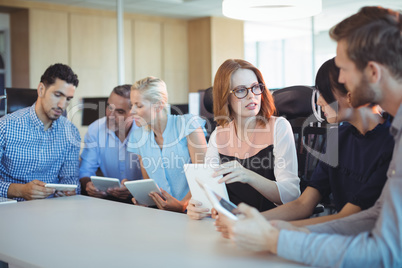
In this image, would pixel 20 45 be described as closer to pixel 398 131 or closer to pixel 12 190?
pixel 12 190

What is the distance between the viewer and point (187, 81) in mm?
9648

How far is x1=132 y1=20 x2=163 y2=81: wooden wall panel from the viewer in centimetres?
884

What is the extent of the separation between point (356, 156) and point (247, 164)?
0.72 metres

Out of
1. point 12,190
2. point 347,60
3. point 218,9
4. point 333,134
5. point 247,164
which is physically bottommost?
point 12,190

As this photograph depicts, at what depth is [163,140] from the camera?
9.62 ft

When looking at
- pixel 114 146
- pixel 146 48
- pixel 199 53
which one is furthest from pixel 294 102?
pixel 199 53

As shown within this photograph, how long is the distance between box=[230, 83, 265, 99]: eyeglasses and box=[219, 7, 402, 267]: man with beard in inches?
39.6

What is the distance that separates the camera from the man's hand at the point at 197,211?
1828 millimetres

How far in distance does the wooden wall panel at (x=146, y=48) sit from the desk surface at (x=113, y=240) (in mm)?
6956

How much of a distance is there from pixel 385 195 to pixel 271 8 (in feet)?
5.24

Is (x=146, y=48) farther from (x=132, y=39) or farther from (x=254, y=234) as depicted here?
(x=254, y=234)

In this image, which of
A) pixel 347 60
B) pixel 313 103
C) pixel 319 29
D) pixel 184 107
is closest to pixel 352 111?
pixel 347 60

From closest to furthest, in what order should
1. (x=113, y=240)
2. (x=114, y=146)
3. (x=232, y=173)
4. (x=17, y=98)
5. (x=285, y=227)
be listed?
(x=285, y=227)
(x=113, y=240)
(x=232, y=173)
(x=114, y=146)
(x=17, y=98)

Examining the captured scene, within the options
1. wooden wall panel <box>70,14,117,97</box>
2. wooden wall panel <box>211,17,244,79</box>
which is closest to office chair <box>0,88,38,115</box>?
wooden wall panel <box>70,14,117,97</box>
